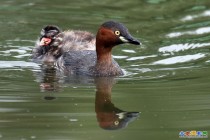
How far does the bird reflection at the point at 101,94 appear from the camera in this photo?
8281mm

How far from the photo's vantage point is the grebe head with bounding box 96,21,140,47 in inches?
448

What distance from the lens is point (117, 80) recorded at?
11102 mm

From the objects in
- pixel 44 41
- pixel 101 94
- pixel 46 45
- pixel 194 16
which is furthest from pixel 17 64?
pixel 194 16

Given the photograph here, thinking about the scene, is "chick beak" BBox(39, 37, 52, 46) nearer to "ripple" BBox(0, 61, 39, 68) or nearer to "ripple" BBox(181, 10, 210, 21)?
"ripple" BBox(0, 61, 39, 68)

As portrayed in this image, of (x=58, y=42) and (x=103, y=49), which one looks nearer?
(x=103, y=49)

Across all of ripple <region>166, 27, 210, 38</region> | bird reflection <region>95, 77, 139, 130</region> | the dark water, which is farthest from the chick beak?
bird reflection <region>95, 77, 139, 130</region>

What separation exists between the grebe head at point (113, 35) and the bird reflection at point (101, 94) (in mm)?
637

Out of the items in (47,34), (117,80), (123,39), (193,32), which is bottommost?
(117,80)

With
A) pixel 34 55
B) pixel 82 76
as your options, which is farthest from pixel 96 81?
Answer: pixel 34 55

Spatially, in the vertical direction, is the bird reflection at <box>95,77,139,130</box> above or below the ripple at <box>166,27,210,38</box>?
below

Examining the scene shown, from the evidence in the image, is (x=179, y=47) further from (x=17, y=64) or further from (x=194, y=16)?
(x=17, y=64)

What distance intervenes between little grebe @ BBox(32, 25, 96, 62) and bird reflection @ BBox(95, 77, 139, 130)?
303 centimetres

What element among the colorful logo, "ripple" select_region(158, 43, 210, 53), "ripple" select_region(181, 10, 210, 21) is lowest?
"ripple" select_region(158, 43, 210, 53)

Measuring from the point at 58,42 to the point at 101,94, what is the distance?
11.7 feet
